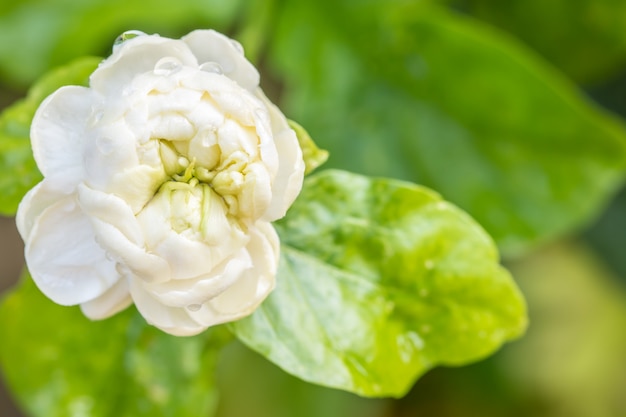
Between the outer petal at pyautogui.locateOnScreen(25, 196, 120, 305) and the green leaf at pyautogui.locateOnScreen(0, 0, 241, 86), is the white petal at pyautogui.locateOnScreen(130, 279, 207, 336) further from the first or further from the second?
the green leaf at pyautogui.locateOnScreen(0, 0, 241, 86)

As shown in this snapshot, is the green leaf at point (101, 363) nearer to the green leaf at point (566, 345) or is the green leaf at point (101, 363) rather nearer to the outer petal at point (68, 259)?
the outer petal at point (68, 259)

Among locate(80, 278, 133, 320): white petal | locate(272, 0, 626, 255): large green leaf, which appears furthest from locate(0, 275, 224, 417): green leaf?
locate(272, 0, 626, 255): large green leaf

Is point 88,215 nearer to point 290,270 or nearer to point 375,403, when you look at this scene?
point 290,270

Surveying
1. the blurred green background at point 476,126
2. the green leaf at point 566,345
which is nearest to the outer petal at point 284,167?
the blurred green background at point 476,126

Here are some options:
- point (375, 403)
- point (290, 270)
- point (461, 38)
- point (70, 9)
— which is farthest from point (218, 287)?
point (375, 403)

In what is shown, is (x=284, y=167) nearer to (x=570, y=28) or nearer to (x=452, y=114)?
(x=452, y=114)

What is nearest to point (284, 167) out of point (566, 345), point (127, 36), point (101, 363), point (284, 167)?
point (284, 167)

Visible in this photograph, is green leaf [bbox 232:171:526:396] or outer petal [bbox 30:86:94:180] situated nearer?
outer petal [bbox 30:86:94:180]
